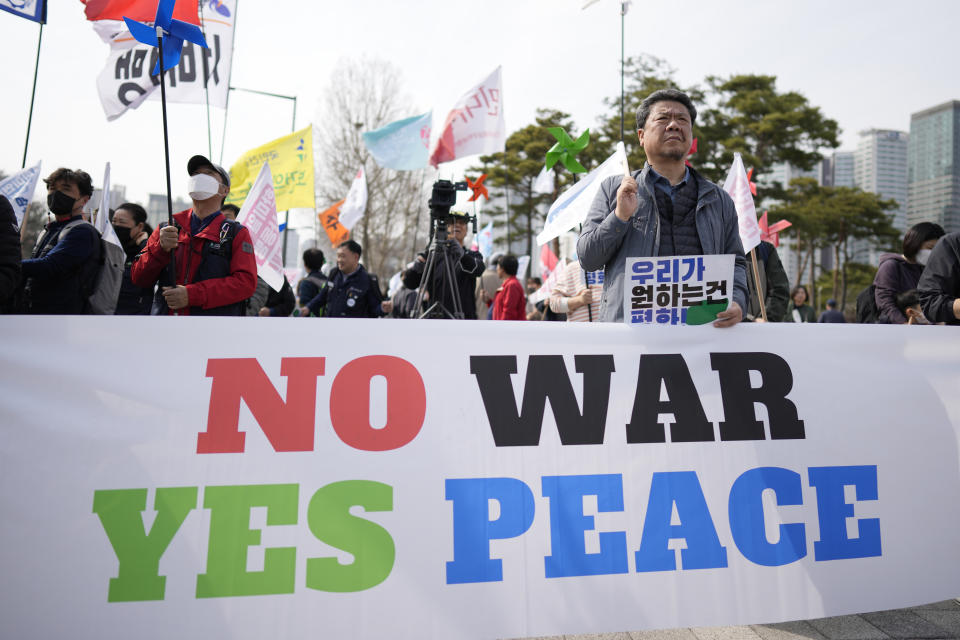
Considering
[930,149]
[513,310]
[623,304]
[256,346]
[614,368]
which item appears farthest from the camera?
[930,149]

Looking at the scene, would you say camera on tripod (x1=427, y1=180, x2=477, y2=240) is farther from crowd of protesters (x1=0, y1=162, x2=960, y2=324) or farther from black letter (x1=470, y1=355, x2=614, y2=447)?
black letter (x1=470, y1=355, x2=614, y2=447)

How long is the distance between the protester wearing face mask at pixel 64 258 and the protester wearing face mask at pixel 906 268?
17.1 feet

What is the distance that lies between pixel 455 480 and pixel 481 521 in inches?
6.3

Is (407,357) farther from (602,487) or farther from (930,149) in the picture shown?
(930,149)

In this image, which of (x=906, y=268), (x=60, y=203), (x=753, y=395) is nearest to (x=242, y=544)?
(x=753, y=395)

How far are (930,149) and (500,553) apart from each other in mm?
69135

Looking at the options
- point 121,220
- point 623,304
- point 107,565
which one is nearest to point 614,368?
Answer: point 623,304

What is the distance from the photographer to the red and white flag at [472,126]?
30.9 feet

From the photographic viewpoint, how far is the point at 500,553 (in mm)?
2158

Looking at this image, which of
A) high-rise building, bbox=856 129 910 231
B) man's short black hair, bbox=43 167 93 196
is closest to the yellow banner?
man's short black hair, bbox=43 167 93 196

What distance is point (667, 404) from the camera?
243cm

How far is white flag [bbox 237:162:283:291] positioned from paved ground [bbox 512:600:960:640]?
329 cm

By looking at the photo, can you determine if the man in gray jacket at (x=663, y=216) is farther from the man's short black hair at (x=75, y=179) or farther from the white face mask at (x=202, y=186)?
the man's short black hair at (x=75, y=179)

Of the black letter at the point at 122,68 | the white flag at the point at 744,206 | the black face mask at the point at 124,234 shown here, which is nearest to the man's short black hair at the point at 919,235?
the white flag at the point at 744,206
